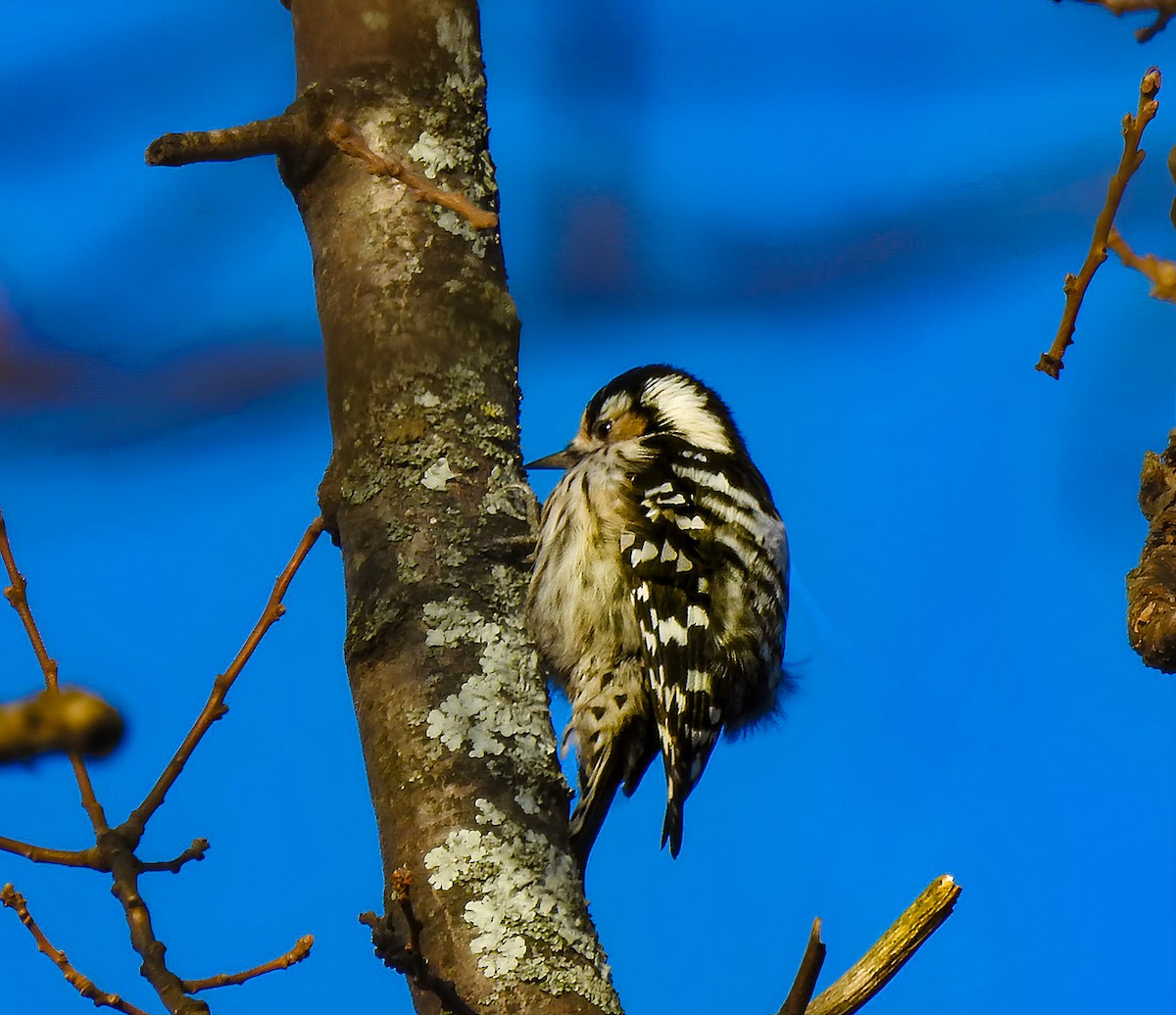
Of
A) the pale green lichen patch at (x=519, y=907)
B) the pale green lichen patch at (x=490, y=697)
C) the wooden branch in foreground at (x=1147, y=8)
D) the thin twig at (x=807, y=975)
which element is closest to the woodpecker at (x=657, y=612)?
the pale green lichen patch at (x=490, y=697)

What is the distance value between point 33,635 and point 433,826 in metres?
0.57

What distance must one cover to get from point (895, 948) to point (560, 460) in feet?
6.73

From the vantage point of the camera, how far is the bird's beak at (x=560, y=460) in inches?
132

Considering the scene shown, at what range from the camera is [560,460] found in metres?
3.36

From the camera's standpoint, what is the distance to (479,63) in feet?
7.72

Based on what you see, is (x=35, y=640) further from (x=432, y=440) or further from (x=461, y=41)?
(x=461, y=41)

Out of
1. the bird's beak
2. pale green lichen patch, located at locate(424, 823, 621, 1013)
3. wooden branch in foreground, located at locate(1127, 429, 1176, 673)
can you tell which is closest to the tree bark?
pale green lichen patch, located at locate(424, 823, 621, 1013)

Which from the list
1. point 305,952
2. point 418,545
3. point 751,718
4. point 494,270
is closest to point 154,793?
point 305,952

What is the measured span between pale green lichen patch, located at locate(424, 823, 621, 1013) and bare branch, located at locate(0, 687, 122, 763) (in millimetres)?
1067

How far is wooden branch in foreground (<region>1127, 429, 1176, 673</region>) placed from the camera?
1.54m

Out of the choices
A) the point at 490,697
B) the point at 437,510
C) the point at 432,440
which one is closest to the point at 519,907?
the point at 490,697

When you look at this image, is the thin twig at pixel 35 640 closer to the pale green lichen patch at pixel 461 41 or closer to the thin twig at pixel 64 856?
the thin twig at pixel 64 856

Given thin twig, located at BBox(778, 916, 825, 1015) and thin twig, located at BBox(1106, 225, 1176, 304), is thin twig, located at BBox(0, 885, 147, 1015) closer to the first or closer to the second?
thin twig, located at BBox(778, 916, 825, 1015)

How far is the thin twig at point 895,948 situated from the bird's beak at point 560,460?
199cm
